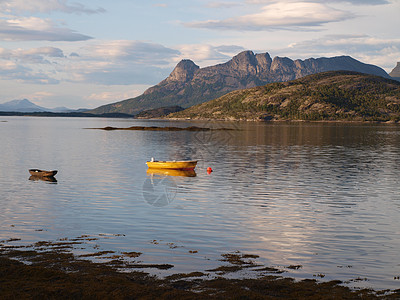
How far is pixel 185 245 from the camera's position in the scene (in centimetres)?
2961

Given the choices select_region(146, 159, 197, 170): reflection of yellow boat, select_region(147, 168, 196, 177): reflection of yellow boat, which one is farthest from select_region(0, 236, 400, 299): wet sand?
select_region(146, 159, 197, 170): reflection of yellow boat

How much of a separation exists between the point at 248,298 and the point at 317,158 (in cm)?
8031

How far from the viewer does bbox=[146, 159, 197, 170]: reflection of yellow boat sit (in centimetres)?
7466

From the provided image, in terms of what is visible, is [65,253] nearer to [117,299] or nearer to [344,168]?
[117,299]

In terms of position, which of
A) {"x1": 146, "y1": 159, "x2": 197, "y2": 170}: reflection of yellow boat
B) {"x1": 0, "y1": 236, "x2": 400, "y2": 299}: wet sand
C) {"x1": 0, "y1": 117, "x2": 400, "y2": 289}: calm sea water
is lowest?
{"x1": 0, "y1": 117, "x2": 400, "y2": 289}: calm sea water

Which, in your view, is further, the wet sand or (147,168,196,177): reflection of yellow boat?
(147,168,196,177): reflection of yellow boat

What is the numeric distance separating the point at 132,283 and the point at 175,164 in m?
54.9

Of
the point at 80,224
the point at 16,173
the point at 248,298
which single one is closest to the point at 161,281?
the point at 248,298

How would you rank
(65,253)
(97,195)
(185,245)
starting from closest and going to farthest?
(65,253) < (185,245) < (97,195)

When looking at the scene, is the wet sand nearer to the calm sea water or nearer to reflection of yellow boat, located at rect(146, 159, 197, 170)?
the calm sea water

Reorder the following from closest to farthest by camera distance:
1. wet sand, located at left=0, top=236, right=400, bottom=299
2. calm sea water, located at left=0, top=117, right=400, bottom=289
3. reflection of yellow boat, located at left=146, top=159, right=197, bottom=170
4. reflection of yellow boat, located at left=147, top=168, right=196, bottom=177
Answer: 1. wet sand, located at left=0, top=236, right=400, bottom=299
2. calm sea water, located at left=0, top=117, right=400, bottom=289
3. reflection of yellow boat, located at left=147, top=168, right=196, bottom=177
4. reflection of yellow boat, located at left=146, top=159, right=197, bottom=170

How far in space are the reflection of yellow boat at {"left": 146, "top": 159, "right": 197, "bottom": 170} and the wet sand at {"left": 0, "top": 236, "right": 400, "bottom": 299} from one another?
49.1m

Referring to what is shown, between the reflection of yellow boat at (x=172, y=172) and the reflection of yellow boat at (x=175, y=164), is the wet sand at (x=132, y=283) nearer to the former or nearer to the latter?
the reflection of yellow boat at (x=172, y=172)

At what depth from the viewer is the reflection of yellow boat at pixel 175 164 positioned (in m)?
74.7
